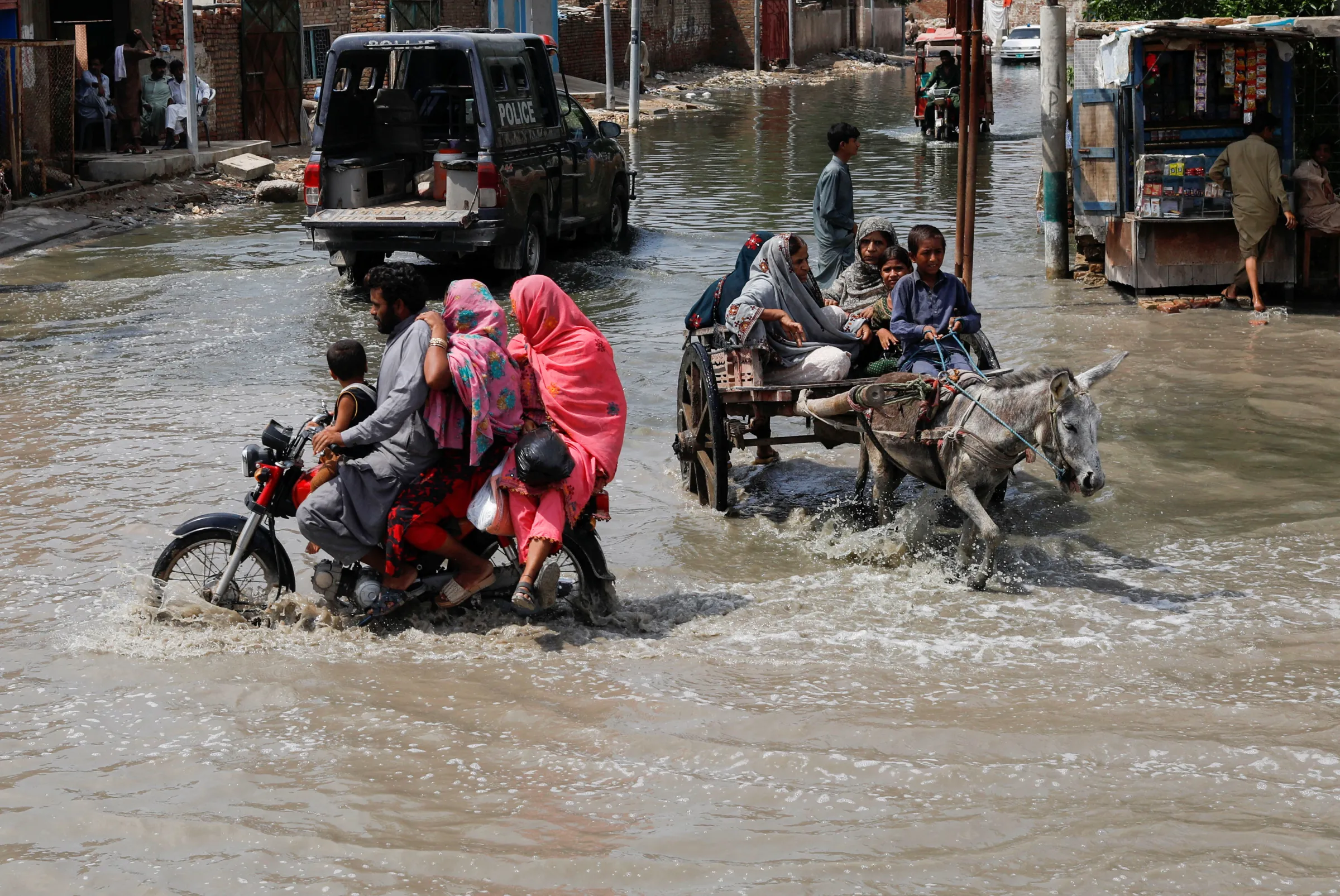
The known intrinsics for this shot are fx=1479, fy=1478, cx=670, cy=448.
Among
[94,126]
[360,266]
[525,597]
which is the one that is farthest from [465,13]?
[525,597]

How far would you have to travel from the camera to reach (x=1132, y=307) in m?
13.3

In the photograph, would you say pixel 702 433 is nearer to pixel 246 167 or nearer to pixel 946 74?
pixel 246 167

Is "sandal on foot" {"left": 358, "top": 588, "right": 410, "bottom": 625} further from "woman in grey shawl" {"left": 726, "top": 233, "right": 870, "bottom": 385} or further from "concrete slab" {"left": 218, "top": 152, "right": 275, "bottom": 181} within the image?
"concrete slab" {"left": 218, "top": 152, "right": 275, "bottom": 181}

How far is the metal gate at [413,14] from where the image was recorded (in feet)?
106

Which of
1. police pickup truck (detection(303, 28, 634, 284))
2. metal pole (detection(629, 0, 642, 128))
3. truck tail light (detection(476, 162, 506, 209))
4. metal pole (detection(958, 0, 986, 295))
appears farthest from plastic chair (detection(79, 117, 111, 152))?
metal pole (detection(958, 0, 986, 295))

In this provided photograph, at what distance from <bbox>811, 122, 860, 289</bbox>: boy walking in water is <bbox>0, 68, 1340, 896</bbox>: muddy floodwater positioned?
1412 mm

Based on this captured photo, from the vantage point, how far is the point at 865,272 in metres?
8.66

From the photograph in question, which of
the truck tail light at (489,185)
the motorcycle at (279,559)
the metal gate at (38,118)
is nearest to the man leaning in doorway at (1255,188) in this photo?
the truck tail light at (489,185)

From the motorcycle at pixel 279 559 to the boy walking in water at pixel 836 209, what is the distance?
13.6ft

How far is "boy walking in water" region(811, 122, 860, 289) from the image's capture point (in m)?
9.96

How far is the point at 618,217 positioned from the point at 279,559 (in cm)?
1184

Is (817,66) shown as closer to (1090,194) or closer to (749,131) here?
(749,131)

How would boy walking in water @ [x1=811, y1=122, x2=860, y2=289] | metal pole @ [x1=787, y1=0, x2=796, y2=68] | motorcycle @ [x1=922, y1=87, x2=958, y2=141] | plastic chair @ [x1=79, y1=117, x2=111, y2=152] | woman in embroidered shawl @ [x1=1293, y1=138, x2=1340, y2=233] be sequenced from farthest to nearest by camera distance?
1. metal pole @ [x1=787, y1=0, x2=796, y2=68]
2. motorcycle @ [x1=922, y1=87, x2=958, y2=141]
3. plastic chair @ [x1=79, y1=117, x2=111, y2=152]
4. woman in embroidered shawl @ [x1=1293, y1=138, x2=1340, y2=233]
5. boy walking in water @ [x1=811, y1=122, x2=860, y2=289]

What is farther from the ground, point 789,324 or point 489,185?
point 489,185
